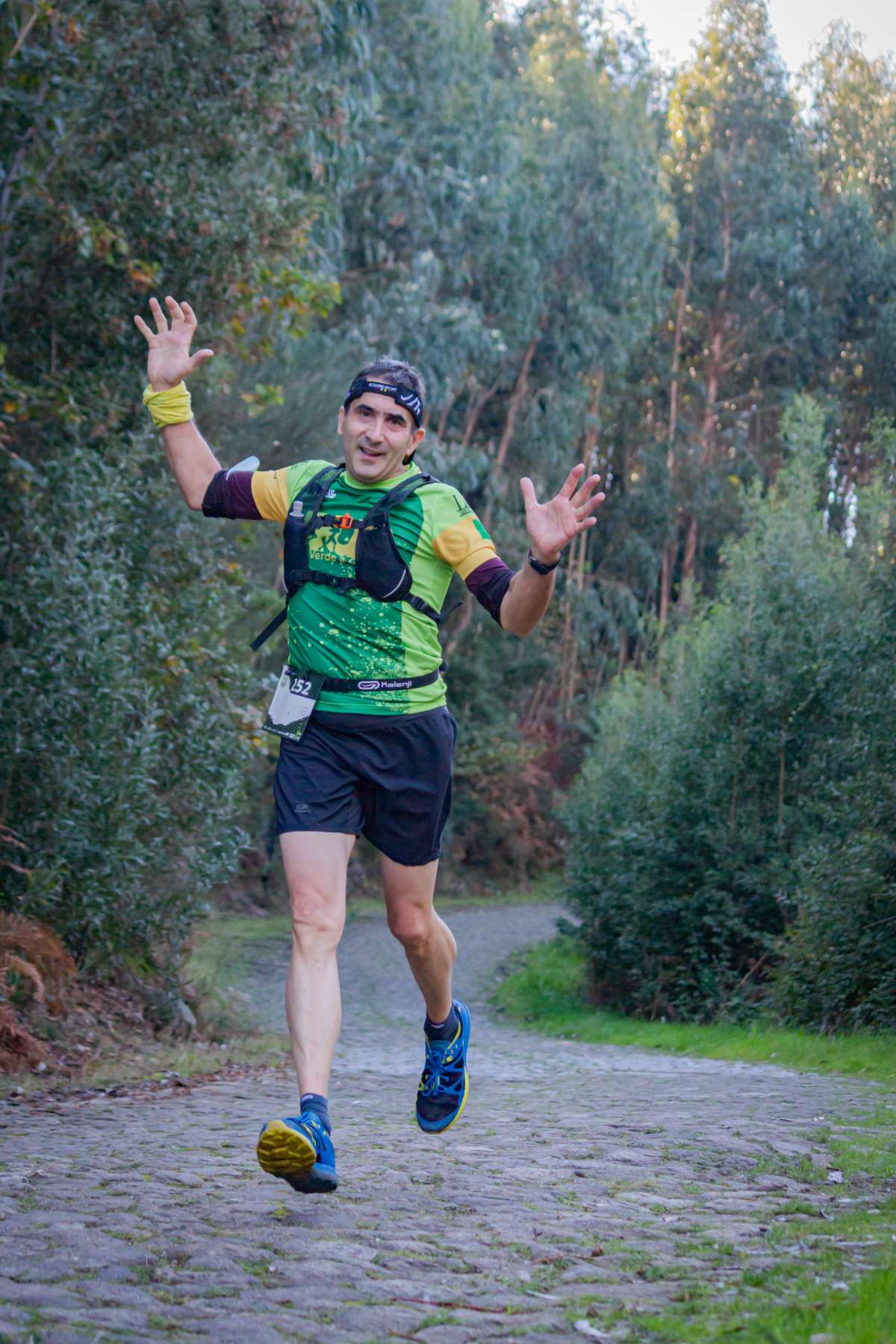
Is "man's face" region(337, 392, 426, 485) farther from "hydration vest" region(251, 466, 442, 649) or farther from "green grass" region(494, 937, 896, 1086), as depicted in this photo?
"green grass" region(494, 937, 896, 1086)

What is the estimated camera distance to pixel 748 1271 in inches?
163

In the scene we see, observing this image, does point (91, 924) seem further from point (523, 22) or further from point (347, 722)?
point (523, 22)

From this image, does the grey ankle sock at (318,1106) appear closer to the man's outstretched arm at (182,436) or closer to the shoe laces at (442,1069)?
the shoe laces at (442,1069)

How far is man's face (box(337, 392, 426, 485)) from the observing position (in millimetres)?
5418

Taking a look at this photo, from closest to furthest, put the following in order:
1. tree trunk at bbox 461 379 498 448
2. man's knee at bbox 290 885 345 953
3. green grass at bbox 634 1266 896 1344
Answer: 1. green grass at bbox 634 1266 896 1344
2. man's knee at bbox 290 885 345 953
3. tree trunk at bbox 461 379 498 448

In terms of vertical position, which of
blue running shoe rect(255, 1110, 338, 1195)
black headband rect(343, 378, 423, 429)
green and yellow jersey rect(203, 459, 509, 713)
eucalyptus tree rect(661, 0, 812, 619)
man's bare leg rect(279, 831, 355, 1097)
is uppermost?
eucalyptus tree rect(661, 0, 812, 619)

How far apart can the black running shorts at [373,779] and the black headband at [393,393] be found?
1.07 metres

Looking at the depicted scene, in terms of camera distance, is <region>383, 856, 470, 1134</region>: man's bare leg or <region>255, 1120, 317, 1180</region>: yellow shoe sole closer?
<region>255, 1120, 317, 1180</region>: yellow shoe sole

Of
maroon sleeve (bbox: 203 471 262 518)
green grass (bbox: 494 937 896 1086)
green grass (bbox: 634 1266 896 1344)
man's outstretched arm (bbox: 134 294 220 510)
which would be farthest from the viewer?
green grass (bbox: 494 937 896 1086)

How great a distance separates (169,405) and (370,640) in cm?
122

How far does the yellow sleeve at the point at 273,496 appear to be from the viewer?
18.2 feet

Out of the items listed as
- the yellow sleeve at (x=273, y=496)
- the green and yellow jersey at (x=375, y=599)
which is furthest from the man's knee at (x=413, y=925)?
the yellow sleeve at (x=273, y=496)

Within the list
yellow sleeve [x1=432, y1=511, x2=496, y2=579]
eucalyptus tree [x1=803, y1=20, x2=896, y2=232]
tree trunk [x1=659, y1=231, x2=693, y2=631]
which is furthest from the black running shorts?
eucalyptus tree [x1=803, y1=20, x2=896, y2=232]

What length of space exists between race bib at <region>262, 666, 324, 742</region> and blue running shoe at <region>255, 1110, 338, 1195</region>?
126 centimetres
